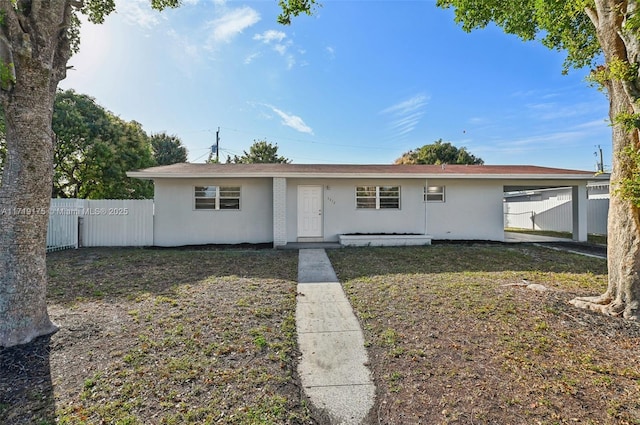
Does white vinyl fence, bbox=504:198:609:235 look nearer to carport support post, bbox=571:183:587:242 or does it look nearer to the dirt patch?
carport support post, bbox=571:183:587:242

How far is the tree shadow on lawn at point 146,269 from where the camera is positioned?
5336mm

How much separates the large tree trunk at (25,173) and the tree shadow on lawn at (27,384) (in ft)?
0.78

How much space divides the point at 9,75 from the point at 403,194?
1058 cm

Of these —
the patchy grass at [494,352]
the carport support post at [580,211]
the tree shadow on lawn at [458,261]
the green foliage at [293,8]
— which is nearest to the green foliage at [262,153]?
the tree shadow on lawn at [458,261]

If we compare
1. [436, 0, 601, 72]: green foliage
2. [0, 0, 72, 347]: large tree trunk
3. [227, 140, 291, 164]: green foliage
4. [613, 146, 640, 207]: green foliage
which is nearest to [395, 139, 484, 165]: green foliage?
[227, 140, 291, 164]: green foliage

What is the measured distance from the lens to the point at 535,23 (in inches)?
323

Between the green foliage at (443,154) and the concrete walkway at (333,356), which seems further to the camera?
the green foliage at (443,154)

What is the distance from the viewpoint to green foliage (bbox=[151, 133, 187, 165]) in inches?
1122

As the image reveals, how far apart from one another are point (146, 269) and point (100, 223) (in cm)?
492

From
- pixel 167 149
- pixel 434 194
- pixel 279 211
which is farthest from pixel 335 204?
pixel 167 149

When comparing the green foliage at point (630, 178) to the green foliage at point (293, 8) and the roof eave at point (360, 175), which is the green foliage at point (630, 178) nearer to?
the green foliage at point (293, 8)

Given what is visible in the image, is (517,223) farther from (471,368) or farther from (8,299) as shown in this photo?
(8,299)

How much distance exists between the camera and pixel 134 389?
2.50 meters

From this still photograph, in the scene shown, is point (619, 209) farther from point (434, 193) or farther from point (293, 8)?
point (434, 193)
